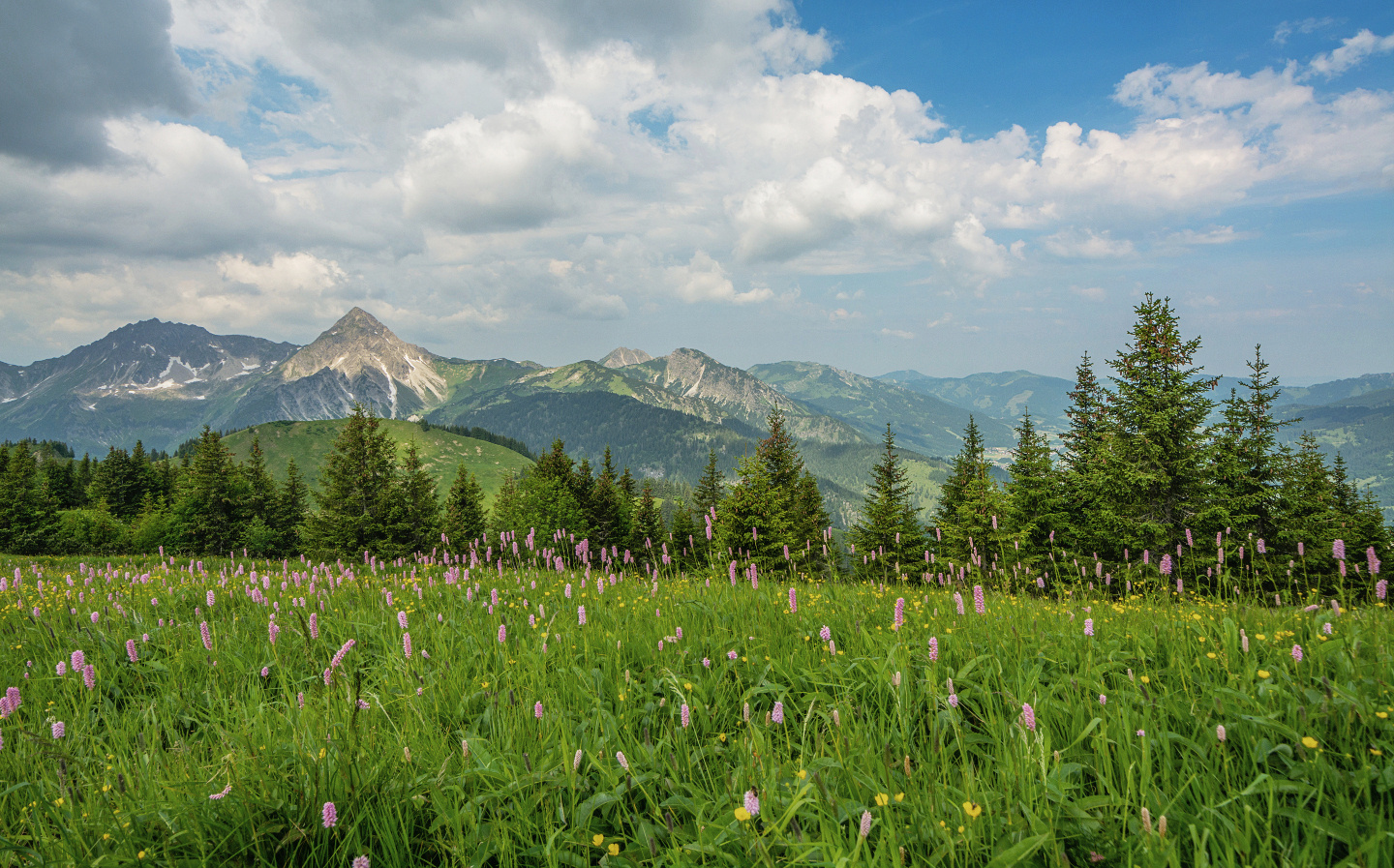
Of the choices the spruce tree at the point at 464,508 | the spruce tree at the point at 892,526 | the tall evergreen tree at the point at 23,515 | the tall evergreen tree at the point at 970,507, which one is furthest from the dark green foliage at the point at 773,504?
the tall evergreen tree at the point at 23,515

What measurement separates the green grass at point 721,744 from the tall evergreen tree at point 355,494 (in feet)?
170

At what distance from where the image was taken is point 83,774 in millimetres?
2699

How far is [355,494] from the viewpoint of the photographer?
52.1 m

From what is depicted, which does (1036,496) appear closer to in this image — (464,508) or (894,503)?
(894,503)

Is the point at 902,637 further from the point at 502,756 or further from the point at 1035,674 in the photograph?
the point at 502,756

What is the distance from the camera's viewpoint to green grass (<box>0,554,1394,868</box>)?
224 cm

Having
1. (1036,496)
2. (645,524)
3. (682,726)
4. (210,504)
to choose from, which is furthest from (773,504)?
(210,504)

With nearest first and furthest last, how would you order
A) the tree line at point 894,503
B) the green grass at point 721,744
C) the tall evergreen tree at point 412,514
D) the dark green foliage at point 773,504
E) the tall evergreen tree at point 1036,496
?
the green grass at point 721,744 < the tree line at point 894,503 < the dark green foliage at point 773,504 < the tall evergreen tree at point 1036,496 < the tall evergreen tree at point 412,514

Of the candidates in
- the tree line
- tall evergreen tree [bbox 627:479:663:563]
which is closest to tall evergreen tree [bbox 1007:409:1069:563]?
the tree line

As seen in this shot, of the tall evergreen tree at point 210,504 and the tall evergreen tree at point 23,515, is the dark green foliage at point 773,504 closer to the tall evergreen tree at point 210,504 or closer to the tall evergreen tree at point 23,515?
the tall evergreen tree at point 210,504

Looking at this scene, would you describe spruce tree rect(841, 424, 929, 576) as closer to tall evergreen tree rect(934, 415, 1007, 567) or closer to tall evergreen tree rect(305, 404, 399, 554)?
tall evergreen tree rect(934, 415, 1007, 567)

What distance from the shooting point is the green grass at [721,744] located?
88.2 inches

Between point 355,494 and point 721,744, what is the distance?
189 ft

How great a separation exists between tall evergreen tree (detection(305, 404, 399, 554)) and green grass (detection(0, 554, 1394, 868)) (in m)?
51.9
